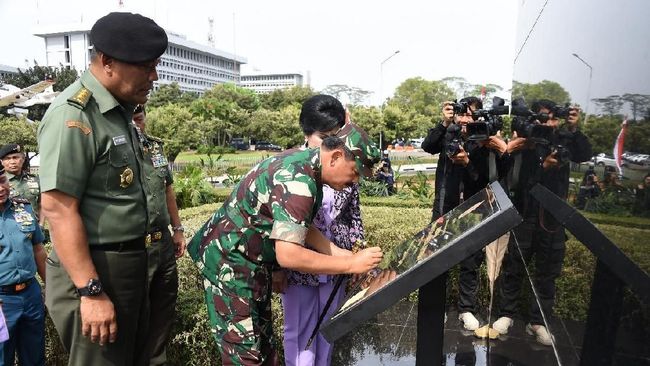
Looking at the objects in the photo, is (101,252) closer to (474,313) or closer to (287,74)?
(474,313)

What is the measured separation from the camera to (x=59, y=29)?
7894cm

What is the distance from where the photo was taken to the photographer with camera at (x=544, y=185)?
1899mm

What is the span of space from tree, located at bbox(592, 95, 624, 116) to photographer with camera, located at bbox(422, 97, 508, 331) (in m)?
1.85

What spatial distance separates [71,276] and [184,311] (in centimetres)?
135

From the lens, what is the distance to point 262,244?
6.31ft

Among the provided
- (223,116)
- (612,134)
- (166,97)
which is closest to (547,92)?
(612,134)

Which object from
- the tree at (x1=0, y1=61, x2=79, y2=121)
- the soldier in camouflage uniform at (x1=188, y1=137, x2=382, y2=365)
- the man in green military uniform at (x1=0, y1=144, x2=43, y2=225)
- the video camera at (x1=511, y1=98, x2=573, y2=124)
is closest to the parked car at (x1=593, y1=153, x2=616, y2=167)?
the video camera at (x1=511, y1=98, x2=573, y2=124)

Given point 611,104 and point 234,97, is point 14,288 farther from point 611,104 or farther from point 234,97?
point 234,97

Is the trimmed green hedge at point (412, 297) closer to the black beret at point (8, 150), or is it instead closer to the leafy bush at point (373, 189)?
the black beret at point (8, 150)

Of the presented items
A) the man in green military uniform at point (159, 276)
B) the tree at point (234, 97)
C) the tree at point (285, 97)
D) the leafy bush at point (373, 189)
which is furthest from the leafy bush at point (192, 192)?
the tree at point (285, 97)

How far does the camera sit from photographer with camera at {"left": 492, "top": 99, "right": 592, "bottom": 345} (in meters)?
1.90

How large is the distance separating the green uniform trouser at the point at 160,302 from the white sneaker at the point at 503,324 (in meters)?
2.06

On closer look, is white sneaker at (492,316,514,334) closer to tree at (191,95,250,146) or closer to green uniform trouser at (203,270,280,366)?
green uniform trouser at (203,270,280,366)

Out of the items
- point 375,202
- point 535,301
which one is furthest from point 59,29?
point 535,301
